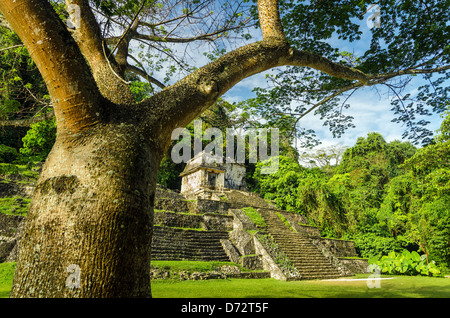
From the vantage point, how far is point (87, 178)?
171 centimetres

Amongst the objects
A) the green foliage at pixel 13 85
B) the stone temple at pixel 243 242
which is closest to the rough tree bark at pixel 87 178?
the green foliage at pixel 13 85

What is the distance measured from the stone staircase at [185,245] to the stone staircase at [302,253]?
9.18 feet

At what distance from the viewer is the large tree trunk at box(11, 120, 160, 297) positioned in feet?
4.93

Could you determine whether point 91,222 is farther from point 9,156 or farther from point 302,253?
point 302,253

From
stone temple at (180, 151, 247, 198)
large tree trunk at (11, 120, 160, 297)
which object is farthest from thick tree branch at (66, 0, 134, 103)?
stone temple at (180, 151, 247, 198)

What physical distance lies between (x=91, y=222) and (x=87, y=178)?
29cm

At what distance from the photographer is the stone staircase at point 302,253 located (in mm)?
10945

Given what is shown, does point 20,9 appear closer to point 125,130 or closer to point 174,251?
point 125,130

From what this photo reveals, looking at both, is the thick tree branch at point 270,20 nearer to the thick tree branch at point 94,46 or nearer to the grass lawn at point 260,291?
the thick tree branch at point 94,46

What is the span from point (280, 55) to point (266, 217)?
13442mm

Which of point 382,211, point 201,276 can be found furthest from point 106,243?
point 382,211

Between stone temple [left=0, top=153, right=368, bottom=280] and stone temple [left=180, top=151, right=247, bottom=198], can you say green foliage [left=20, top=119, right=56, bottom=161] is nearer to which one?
stone temple [left=0, top=153, right=368, bottom=280]

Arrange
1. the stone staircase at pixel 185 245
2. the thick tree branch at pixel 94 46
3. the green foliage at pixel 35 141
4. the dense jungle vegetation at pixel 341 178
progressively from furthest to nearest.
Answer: the green foliage at pixel 35 141 < the stone staircase at pixel 185 245 < the dense jungle vegetation at pixel 341 178 < the thick tree branch at pixel 94 46

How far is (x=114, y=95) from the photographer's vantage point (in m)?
→ 2.43
